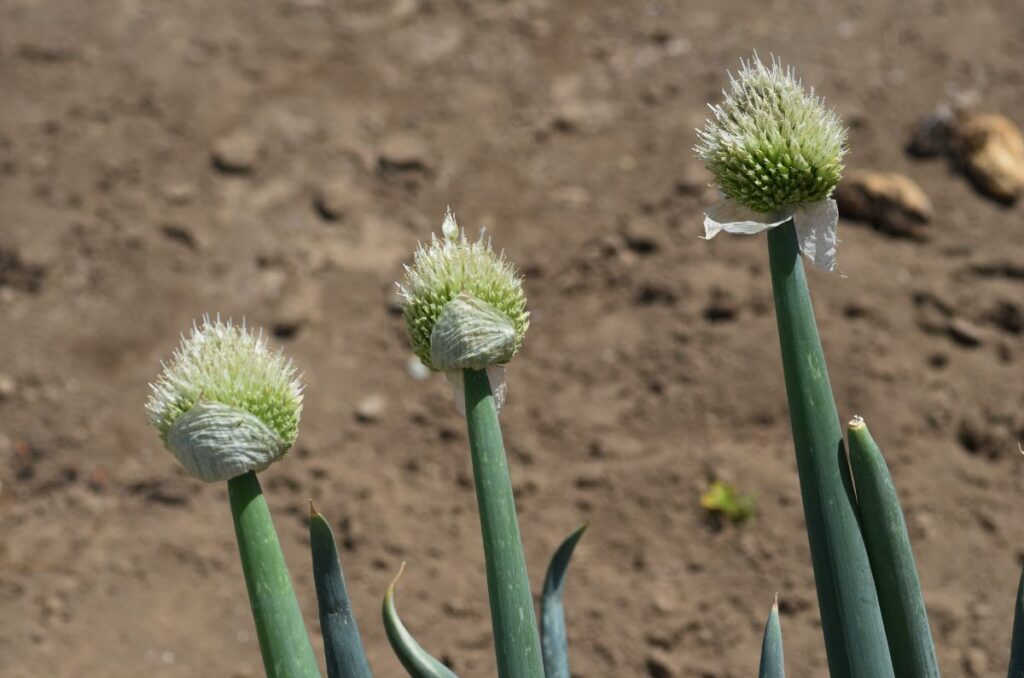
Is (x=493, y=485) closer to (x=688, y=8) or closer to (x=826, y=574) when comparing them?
(x=826, y=574)

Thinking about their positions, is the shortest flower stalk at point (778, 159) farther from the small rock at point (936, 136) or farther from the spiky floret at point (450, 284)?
the small rock at point (936, 136)

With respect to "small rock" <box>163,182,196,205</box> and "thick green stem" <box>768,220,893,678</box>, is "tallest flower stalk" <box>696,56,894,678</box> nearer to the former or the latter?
"thick green stem" <box>768,220,893,678</box>

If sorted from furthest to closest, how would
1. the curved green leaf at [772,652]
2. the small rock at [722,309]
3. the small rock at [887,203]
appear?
the small rock at [887,203]
the small rock at [722,309]
the curved green leaf at [772,652]

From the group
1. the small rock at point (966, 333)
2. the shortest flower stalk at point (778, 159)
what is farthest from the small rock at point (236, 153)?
the shortest flower stalk at point (778, 159)

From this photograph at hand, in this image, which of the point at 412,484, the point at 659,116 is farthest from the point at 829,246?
the point at 659,116

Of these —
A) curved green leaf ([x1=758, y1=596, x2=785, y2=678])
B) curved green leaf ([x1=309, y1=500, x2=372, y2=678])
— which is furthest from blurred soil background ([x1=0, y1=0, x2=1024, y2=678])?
curved green leaf ([x1=309, y1=500, x2=372, y2=678])

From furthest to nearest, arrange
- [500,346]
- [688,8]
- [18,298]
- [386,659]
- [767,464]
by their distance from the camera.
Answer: [688,8] < [18,298] < [767,464] < [386,659] < [500,346]
